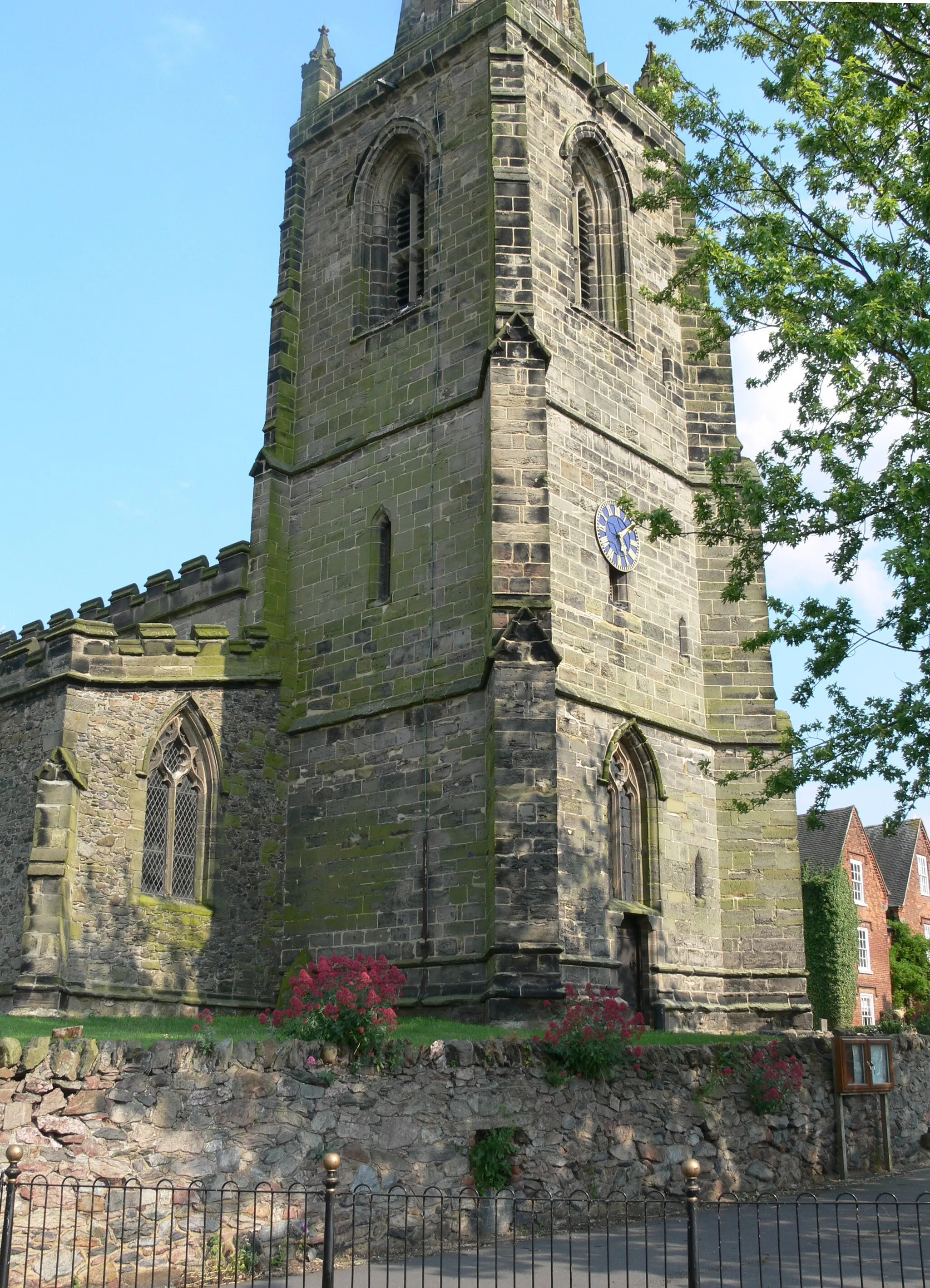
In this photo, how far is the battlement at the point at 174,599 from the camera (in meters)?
23.3

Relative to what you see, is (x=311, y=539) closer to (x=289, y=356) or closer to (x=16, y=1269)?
(x=289, y=356)

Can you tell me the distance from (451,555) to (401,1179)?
1015cm

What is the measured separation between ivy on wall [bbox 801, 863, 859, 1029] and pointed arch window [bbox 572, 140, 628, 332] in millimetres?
17715

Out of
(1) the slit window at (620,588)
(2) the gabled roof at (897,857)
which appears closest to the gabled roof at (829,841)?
(2) the gabled roof at (897,857)

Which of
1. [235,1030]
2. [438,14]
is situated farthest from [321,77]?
[235,1030]

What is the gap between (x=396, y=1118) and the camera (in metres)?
12.2

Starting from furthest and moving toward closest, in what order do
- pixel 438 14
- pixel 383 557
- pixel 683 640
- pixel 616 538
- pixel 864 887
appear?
pixel 864 887, pixel 438 14, pixel 683 640, pixel 383 557, pixel 616 538

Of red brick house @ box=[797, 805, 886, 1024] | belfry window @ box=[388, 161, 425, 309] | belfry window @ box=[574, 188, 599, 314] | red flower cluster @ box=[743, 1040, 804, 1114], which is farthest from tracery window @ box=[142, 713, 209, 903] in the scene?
red brick house @ box=[797, 805, 886, 1024]

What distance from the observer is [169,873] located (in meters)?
19.6

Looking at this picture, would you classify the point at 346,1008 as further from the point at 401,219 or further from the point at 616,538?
the point at 401,219

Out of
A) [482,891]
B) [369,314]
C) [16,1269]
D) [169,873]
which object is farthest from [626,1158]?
[369,314]

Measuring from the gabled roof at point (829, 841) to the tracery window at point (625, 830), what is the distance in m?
20.5

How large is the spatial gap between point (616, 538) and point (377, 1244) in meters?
12.1

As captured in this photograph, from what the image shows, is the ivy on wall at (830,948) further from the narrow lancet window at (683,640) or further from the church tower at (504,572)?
the church tower at (504,572)
